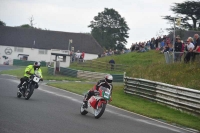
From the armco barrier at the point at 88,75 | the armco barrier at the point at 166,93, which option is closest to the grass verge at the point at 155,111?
the armco barrier at the point at 166,93

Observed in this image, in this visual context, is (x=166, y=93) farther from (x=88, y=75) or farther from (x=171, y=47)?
(x=88, y=75)

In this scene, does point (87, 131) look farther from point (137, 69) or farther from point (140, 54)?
point (140, 54)

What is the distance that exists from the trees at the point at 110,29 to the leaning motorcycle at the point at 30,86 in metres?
90.4

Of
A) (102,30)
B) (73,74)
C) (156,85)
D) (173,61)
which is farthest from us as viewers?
(102,30)

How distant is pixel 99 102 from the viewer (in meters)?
15.3

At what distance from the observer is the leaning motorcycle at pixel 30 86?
65.4ft

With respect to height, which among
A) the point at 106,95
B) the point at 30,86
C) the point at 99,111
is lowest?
the point at 99,111

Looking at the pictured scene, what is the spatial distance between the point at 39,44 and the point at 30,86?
7412cm

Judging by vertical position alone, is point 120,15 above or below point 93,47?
above

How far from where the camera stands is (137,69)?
30.2m

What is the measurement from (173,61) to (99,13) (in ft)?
295

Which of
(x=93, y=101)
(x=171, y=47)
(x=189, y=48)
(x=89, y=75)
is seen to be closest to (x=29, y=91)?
(x=93, y=101)

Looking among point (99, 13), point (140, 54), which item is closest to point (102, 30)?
point (99, 13)

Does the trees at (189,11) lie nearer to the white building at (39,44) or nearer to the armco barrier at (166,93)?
the white building at (39,44)
